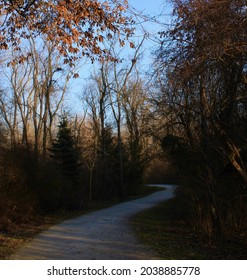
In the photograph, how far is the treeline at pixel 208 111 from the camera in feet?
26.6

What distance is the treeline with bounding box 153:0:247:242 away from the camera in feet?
26.6

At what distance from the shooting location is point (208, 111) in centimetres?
1216

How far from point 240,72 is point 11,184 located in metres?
13.2

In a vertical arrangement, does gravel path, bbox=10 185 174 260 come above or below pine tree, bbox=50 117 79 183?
below

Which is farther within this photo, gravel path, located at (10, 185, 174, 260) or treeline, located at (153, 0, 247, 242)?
gravel path, located at (10, 185, 174, 260)

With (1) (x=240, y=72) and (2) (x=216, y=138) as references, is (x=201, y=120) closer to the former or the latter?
(2) (x=216, y=138)

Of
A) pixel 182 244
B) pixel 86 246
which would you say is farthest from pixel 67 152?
pixel 86 246

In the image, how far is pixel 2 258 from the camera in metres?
9.20

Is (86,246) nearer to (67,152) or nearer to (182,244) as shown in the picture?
(182,244)

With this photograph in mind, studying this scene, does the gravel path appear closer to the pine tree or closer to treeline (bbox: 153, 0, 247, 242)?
treeline (bbox: 153, 0, 247, 242)

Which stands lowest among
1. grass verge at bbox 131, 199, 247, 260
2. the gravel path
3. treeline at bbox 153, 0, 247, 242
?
grass verge at bbox 131, 199, 247, 260

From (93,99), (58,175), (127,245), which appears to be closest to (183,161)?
(127,245)

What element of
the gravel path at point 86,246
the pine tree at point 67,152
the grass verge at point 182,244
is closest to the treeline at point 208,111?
the grass verge at point 182,244

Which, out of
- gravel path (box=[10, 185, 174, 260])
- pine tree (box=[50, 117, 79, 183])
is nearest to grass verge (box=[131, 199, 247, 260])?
gravel path (box=[10, 185, 174, 260])
